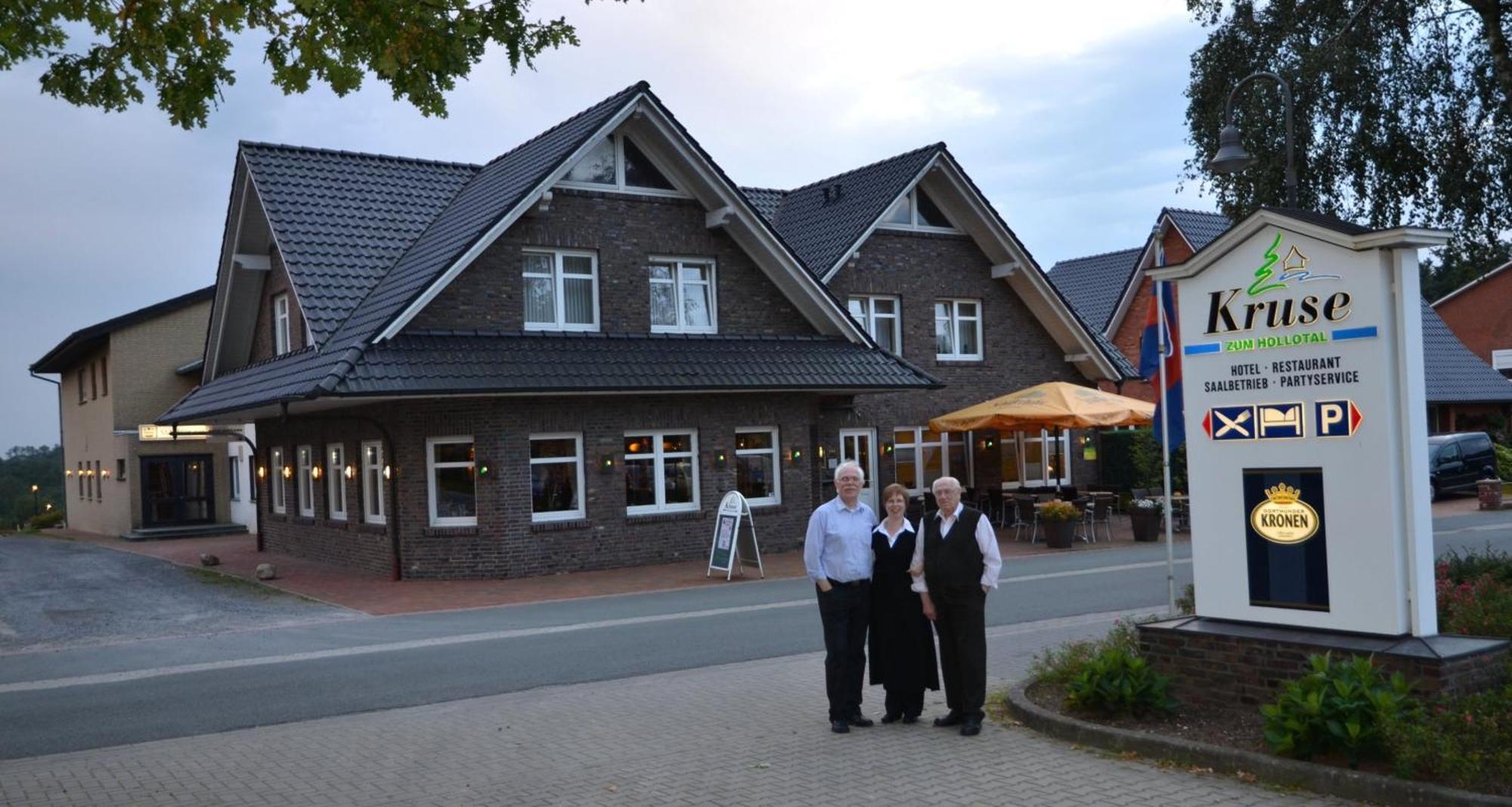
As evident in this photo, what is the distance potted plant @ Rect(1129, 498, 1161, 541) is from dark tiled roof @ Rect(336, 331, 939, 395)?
4394mm

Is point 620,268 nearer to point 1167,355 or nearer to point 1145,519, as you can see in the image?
point 1145,519

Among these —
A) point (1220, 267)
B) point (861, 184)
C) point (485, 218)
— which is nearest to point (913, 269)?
point (861, 184)

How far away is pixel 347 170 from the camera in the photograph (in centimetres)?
2481

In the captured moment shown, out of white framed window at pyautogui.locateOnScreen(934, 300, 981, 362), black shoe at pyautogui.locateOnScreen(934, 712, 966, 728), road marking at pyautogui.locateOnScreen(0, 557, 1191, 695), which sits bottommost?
road marking at pyautogui.locateOnScreen(0, 557, 1191, 695)

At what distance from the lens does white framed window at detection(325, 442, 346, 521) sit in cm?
2373

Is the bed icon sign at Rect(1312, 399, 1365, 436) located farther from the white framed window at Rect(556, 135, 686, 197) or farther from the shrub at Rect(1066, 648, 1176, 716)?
the white framed window at Rect(556, 135, 686, 197)

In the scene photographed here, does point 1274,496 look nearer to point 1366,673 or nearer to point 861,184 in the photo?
point 1366,673

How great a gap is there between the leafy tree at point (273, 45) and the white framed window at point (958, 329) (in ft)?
67.9

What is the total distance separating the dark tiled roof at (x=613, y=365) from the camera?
1884 cm

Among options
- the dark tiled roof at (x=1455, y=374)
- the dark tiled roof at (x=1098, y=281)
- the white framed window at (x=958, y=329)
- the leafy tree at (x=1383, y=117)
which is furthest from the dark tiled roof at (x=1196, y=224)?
the leafy tree at (x=1383, y=117)

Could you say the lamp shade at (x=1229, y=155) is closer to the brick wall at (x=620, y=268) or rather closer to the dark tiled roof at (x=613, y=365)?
the dark tiled roof at (x=613, y=365)

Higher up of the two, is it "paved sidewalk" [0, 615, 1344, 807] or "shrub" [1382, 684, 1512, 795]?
"shrub" [1382, 684, 1512, 795]

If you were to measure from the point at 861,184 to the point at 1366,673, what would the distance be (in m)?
23.5

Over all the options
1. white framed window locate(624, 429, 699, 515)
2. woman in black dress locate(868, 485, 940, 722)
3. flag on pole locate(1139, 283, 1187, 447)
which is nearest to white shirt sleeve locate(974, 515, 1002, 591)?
woman in black dress locate(868, 485, 940, 722)
